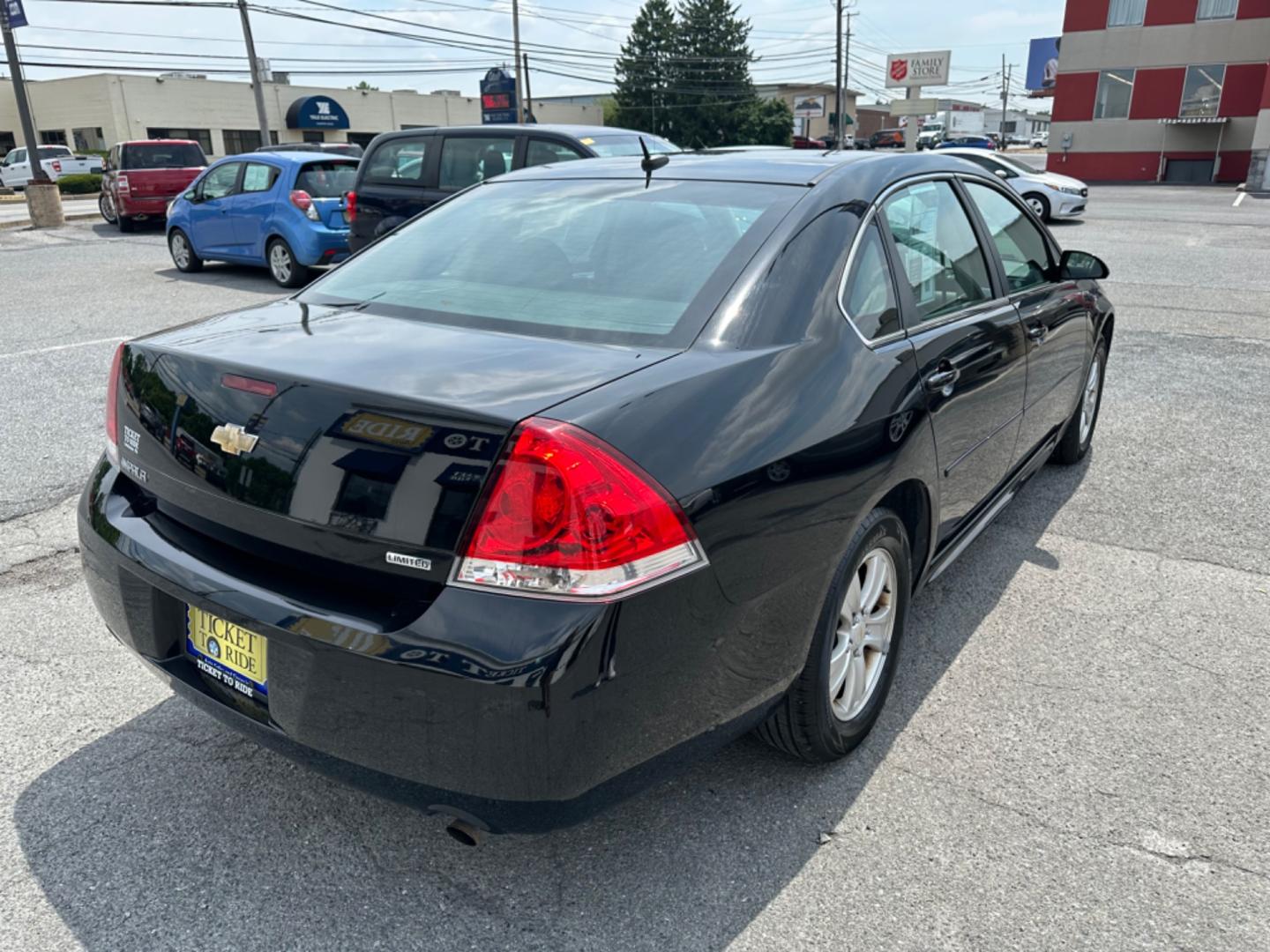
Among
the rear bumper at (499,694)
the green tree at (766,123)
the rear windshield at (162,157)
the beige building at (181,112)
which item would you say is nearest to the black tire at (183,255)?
the rear windshield at (162,157)

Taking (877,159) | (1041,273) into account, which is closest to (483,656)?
(877,159)

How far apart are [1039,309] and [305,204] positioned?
962 cm

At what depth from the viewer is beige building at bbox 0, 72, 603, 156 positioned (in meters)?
49.0

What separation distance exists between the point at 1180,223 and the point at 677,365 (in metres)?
20.1

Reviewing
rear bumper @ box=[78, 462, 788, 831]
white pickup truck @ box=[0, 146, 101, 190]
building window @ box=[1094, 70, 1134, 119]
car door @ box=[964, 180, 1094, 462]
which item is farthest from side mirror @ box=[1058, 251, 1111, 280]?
building window @ box=[1094, 70, 1134, 119]

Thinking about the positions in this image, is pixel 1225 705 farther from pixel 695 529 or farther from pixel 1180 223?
pixel 1180 223

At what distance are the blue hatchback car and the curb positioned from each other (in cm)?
1045

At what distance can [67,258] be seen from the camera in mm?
15125

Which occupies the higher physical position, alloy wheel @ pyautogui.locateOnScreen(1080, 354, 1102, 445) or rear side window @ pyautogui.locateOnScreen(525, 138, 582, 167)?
rear side window @ pyautogui.locateOnScreen(525, 138, 582, 167)

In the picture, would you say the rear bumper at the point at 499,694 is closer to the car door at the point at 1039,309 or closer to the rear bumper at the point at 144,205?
the car door at the point at 1039,309

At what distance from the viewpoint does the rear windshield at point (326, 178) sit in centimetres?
1162

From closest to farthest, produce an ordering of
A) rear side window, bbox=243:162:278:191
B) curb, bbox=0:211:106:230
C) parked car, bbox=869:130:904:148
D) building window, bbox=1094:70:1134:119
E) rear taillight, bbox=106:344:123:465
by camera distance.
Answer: rear taillight, bbox=106:344:123:465, rear side window, bbox=243:162:278:191, curb, bbox=0:211:106:230, building window, bbox=1094:70:1134:119, parked car, bbox=869:130:904:148

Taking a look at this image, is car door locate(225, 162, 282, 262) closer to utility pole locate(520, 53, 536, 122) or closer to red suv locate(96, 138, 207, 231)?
red suv locate(96, 138, 207, 231)

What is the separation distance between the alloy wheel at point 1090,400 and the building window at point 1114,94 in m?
38.0
